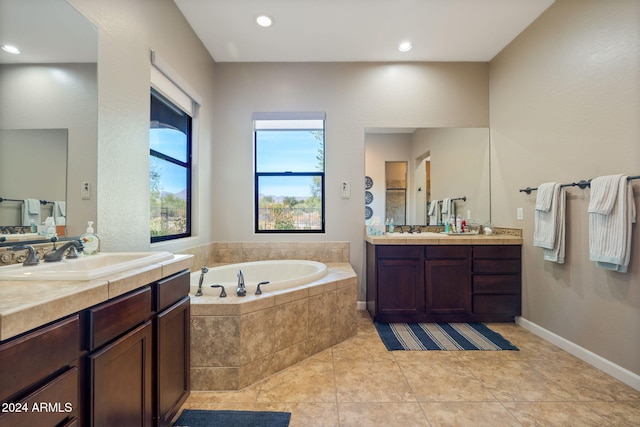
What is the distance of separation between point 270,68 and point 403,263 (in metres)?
2.67

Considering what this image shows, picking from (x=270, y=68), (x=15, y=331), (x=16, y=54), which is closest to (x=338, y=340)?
(x=15, y=331)

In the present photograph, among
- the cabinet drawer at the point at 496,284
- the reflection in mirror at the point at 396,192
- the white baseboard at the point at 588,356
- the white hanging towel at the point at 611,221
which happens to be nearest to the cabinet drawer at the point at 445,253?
the cabinet drawer at the point at 496,284

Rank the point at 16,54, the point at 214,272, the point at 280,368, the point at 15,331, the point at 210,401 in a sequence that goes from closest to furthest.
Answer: the point at 15,331 → the point at 16,54 → the point at 210,401 → the point at 280,368 → the point at 214,272

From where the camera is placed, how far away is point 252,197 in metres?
Result: 3.30

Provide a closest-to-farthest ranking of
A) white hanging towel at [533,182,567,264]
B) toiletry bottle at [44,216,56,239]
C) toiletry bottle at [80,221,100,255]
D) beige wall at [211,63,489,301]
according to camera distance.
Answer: toiletry bottle at [44,216,56,239], toiletry bottle at [80,221,100,255], white hanging towel at [533,182,567,264], beige wall at [211,63,489,301]

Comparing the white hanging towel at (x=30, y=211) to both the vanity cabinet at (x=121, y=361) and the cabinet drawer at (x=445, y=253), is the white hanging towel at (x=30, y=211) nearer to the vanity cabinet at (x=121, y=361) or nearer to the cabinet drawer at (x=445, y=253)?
the vanity cabinet at (x=121, y=361)

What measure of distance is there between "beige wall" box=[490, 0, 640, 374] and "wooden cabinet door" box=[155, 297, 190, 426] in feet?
9.15

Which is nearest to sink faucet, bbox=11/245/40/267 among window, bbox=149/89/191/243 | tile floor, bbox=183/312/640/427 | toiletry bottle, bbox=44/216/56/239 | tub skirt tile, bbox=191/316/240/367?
toiletry bottle, bbox=44/216/56/239

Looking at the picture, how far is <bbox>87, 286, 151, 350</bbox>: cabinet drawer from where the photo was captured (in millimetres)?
891

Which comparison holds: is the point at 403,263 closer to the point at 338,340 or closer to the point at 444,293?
the point at 444,293

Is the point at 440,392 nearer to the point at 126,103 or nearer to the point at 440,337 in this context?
the point at 440,337

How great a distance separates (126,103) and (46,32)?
0.53 meters

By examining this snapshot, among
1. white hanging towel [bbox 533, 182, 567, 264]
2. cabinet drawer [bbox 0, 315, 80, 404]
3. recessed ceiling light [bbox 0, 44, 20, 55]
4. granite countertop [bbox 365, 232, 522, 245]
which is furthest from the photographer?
granite countertop [bbox 365, 232, 522, 245]

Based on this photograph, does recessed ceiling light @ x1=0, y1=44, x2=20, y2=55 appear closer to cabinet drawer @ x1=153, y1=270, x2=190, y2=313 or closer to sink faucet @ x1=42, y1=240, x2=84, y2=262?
sink faucet @ x1=42, y1=240, x2=84, y2=262
